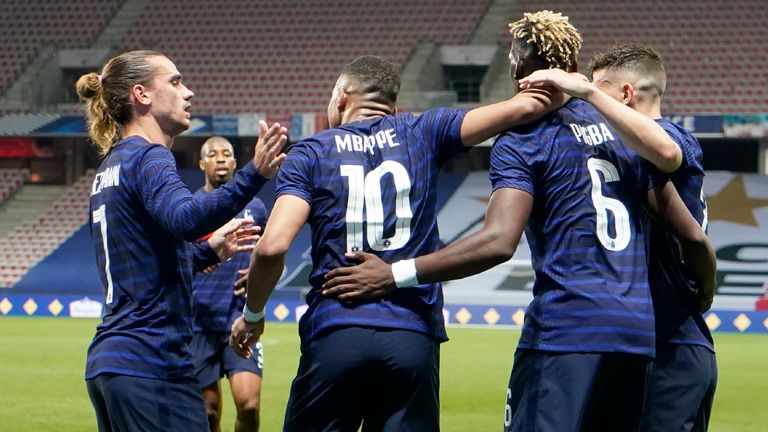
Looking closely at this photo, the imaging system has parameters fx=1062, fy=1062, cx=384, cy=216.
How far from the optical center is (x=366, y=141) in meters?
4.40

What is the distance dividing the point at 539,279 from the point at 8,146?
30375 mm

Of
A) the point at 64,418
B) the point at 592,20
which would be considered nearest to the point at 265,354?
the point at 64,418

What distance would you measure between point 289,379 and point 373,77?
31.7 feet

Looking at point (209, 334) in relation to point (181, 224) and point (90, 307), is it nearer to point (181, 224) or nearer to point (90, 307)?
point (181, 224)

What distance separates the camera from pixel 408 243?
433 cm

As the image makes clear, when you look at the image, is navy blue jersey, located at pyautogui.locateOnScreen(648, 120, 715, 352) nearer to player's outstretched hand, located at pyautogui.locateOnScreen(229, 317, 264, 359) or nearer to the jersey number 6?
the jersey number 6

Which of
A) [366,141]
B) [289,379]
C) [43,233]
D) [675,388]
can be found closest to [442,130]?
[366,141]

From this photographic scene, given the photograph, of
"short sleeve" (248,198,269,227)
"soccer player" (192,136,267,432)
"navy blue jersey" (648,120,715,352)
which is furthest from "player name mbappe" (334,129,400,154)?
"short sleeve" (248,198,269,227)

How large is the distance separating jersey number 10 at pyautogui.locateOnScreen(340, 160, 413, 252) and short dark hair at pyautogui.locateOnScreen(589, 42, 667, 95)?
1.16m

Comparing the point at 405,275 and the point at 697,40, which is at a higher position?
the point at 405,275

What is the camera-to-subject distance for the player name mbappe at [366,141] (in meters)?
4.38

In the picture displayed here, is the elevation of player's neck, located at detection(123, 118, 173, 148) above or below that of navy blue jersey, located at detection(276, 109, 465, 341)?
above

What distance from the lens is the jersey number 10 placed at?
4.30 metres

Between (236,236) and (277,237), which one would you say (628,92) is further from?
(236,236)
